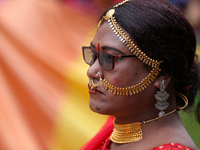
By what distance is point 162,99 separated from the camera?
1.94m

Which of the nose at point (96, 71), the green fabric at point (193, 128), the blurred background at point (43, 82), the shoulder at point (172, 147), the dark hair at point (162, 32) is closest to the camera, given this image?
Result: the shoulder at point (172, 147)

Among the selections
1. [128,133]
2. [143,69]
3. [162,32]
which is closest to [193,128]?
[128,133]

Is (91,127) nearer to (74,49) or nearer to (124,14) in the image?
(74,49)

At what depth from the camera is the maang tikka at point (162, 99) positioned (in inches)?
75.5

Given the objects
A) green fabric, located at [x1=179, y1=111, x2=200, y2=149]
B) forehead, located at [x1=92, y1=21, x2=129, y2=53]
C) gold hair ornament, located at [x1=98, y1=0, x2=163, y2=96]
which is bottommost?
green fabric, located at [x1=179, y1=111, x2=200, y2=149]

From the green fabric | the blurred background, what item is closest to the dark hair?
the blurred background

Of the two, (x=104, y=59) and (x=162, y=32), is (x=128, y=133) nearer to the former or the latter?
(x=104, y=59)

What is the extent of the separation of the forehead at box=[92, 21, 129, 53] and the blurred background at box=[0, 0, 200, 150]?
120 centimetres

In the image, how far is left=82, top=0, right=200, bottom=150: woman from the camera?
1855mm

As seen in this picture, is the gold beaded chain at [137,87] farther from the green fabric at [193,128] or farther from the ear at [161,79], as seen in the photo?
the green fabric at [193,128]

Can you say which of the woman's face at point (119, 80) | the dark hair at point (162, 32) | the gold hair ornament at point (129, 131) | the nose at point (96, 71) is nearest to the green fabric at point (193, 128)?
the gold hair ornament at point (129, 131)

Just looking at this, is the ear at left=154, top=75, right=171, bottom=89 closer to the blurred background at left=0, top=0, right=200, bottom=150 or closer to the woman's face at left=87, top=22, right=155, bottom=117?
the woman's face at left=87, top=22, right=155, bottom=117

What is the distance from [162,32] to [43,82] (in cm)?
212

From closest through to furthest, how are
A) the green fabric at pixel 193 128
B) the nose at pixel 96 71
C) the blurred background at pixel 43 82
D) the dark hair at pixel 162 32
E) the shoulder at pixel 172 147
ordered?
the shoulder at pixel 172 147
the dark hair at pixel 162 32
the nose at pixel 96 71
the blurred background at pixel 43 82
the green fabric at pixel 193 128
